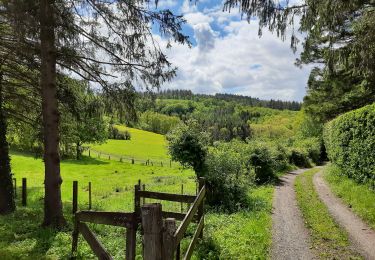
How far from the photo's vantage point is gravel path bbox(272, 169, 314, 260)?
1012cm

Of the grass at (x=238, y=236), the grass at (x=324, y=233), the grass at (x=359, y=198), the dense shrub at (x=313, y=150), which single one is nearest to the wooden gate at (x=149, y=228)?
the grass at (x=238, y=236)

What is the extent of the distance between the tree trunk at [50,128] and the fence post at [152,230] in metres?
7.97

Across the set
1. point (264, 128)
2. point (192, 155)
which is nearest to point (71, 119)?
point (192, 155)

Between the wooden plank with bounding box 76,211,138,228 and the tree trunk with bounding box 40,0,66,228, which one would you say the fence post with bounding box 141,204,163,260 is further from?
the tree trunk with bounding box 40,0,66,228

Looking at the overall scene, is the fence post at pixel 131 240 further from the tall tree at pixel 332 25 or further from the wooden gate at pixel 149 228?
the tall tree at pixel 332 25

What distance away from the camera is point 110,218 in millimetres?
6539

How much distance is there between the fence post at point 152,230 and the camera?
4.55 m

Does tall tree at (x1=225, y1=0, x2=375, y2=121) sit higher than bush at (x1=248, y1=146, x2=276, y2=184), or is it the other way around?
tall tree at (x1=225, y1=0, x2=375, y2=121)

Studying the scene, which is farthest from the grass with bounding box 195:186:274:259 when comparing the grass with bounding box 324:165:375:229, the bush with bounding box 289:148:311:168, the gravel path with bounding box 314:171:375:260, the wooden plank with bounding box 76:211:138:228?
the bush with bounding box 289:148:311:168

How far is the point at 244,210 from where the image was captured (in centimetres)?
1545

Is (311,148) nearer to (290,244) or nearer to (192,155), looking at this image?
(192,155)

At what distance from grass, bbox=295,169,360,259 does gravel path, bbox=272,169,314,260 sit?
0.84ft

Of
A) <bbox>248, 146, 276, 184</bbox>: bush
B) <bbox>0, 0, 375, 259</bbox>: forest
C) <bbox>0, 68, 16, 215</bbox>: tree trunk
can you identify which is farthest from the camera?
<bbox>248, 146, 276, 184</bbox>: bush

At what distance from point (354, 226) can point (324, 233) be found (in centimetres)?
145
